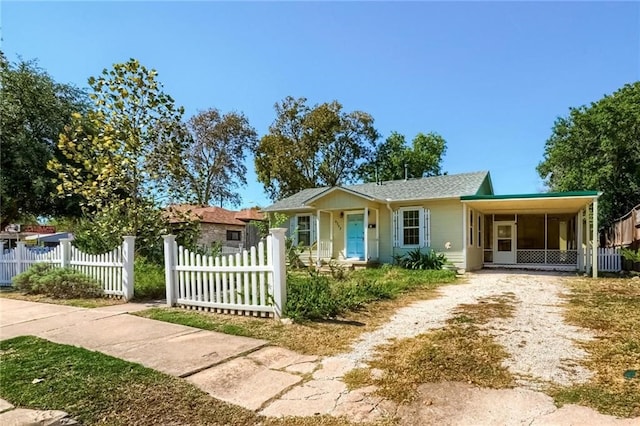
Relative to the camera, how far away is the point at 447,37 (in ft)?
34.3

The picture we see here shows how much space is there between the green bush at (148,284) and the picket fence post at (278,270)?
350 centimetres

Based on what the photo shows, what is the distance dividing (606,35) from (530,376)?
36.0ft

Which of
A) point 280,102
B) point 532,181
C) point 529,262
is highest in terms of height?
point 280,102

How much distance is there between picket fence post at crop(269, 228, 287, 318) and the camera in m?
5.65

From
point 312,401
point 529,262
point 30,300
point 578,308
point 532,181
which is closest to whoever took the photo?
point 312,401

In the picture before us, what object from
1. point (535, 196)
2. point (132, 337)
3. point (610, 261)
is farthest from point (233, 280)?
point (610, 261)

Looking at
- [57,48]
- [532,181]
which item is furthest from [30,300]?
[532,181]

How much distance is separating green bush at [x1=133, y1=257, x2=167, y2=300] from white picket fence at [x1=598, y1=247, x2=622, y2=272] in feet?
50.8

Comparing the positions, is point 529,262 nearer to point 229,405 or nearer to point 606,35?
point 606,35

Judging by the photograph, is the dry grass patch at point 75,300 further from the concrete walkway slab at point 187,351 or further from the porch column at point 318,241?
the porch column at point 318,241

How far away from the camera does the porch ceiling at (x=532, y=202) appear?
12.5 m

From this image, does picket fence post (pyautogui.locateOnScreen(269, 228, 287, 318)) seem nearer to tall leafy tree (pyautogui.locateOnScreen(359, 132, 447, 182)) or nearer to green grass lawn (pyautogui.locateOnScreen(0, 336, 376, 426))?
green grass lawn (pyautogui.locateOnScreen(0, 336, 376, 426))

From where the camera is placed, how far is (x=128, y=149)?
8734 mm

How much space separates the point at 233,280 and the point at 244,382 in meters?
2.78
